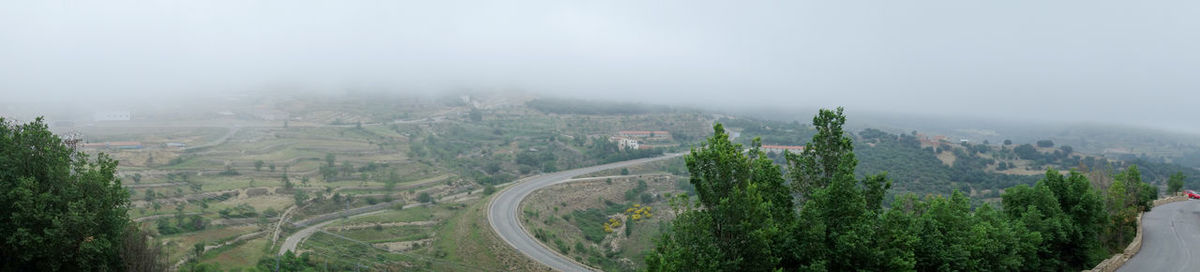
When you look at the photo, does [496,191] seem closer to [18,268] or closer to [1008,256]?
[18,268]

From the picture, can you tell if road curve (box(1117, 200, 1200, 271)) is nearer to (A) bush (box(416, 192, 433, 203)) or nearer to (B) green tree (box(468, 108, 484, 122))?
(A) bush (box(416, 192, 433, 203))

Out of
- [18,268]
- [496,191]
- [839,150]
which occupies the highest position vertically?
[839,150]

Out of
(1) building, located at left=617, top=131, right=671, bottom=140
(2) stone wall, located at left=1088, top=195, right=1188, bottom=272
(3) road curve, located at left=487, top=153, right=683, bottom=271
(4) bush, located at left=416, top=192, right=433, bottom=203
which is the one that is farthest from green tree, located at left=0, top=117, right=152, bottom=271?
(1) building, located at left=617, top=131, right=671, bottom=140

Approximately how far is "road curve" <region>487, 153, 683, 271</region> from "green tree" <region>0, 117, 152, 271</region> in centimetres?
2710

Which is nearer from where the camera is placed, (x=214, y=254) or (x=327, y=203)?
(x=214, y=254)

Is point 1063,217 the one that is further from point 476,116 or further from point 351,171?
point 476,116

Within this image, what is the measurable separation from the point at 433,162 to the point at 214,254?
49.6 m

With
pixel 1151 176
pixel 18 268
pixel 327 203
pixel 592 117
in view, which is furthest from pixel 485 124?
pixel 1151 176

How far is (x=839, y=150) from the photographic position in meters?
16.2

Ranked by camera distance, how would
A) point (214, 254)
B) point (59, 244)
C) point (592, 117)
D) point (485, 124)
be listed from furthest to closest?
point (592, 117), point (485, 124), point (214, 254), point (59, 244)

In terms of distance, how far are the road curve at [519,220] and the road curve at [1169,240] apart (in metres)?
31.8

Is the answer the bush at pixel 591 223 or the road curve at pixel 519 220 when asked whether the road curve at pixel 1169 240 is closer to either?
the road curve at pixel 519 220

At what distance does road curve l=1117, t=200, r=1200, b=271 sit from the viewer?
85.0 feet

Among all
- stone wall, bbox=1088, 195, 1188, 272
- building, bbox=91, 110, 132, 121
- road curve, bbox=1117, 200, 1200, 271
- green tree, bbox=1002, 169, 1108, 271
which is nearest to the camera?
stone wall, bbox=1088, 195, 1188, 272
